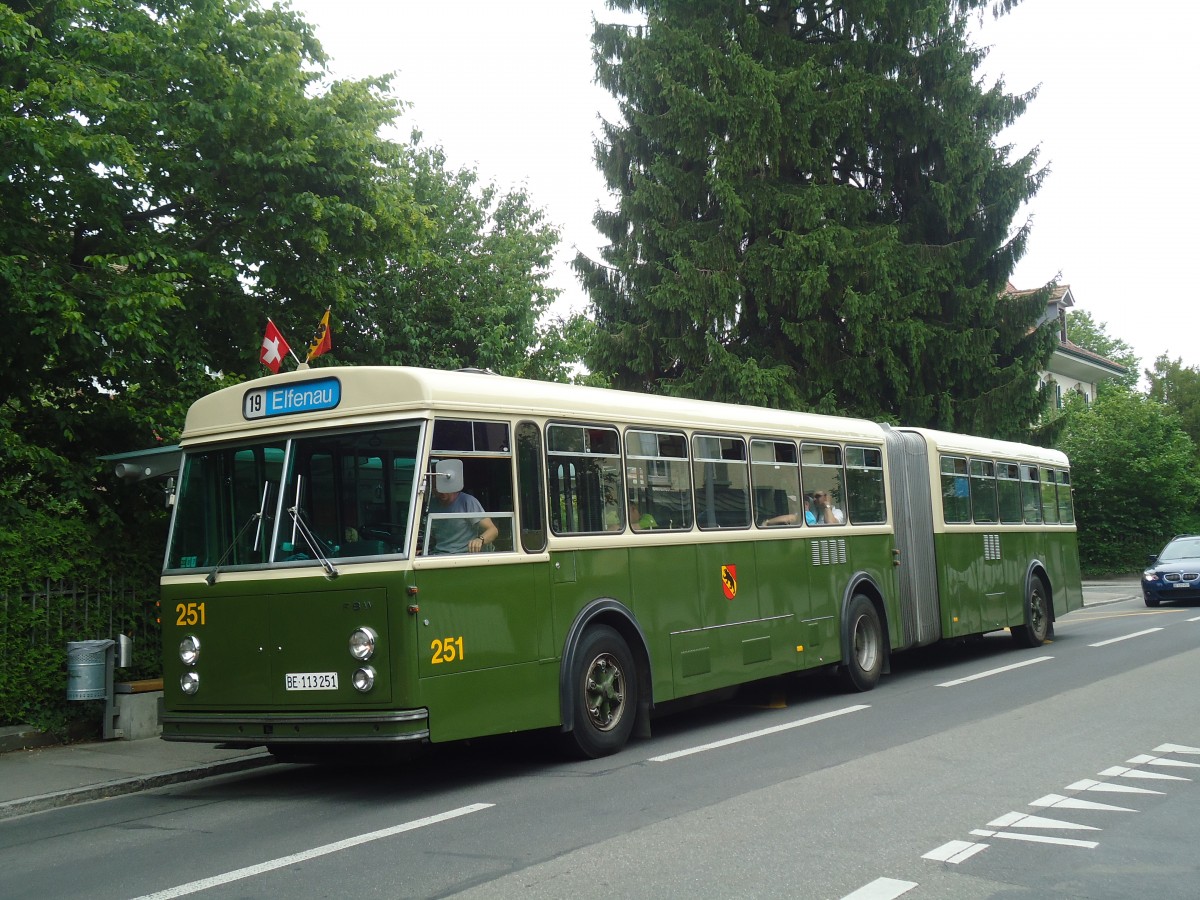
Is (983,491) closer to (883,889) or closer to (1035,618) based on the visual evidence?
(1035,618)

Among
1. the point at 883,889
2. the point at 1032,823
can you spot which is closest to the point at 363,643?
the point at 883,889

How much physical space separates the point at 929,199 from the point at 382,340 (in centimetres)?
1518

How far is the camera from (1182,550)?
1175 inches

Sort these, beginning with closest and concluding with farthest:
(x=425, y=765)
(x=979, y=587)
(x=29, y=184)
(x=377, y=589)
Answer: (x=377, y=589) → (x=425, y=765) → (x=29, y=184) → (x=979, y=587)

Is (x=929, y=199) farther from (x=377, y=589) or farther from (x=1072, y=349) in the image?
(x=1072, y=349)

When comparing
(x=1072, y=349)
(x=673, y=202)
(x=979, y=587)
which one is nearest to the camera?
(x=979, y=587)

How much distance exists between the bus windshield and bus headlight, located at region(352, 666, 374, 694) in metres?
0.79

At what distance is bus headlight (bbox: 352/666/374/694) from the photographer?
8258 mm

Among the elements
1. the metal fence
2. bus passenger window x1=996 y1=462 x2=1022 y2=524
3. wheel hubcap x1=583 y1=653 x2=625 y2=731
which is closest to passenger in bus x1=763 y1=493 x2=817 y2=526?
wheel hubcap x1=583 y1=653 x2=625 y2=731

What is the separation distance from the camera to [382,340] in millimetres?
21312

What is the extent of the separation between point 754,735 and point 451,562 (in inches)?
146

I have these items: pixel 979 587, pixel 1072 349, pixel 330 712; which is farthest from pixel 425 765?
pixel 1072 349

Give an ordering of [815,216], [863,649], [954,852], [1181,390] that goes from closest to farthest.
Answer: [954,852] < [863,649] < [815,216] < [1181,390]

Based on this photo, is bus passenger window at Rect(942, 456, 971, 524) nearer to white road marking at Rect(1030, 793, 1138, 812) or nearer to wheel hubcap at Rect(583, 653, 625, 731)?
wheel hubcap at Rect(583, 653, 625, 731)
